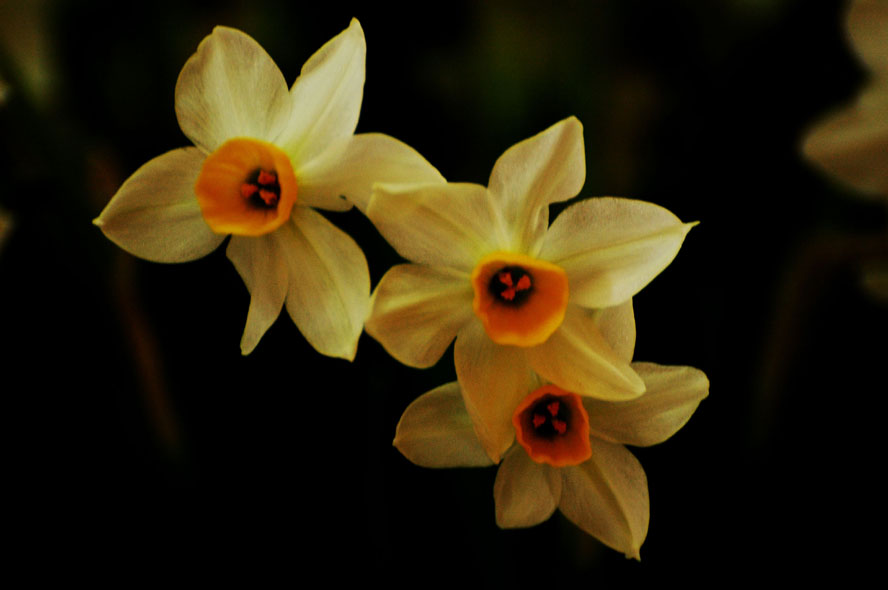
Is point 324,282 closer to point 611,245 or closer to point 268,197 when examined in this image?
point 268,197

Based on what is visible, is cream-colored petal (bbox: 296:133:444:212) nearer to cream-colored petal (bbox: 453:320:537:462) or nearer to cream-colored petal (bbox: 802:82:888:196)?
cream-colored petal (bbox: 453:320:537:462)

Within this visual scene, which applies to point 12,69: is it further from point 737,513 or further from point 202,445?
point 737,513

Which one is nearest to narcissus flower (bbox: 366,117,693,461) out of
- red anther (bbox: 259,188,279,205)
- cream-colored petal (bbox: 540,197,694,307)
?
cream-colored petal (bbox: 540,197,694,307)

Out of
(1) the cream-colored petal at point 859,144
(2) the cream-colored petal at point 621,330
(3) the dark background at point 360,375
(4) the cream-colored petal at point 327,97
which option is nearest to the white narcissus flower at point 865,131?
(1) the cream-colored petal at point 859,144

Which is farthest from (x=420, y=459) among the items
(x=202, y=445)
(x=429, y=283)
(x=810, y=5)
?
(x=810, y=5)

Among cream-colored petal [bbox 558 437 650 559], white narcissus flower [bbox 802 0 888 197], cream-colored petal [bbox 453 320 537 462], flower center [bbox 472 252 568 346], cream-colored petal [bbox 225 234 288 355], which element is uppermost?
white narcissus flower [bbox 802 0 888 197]
